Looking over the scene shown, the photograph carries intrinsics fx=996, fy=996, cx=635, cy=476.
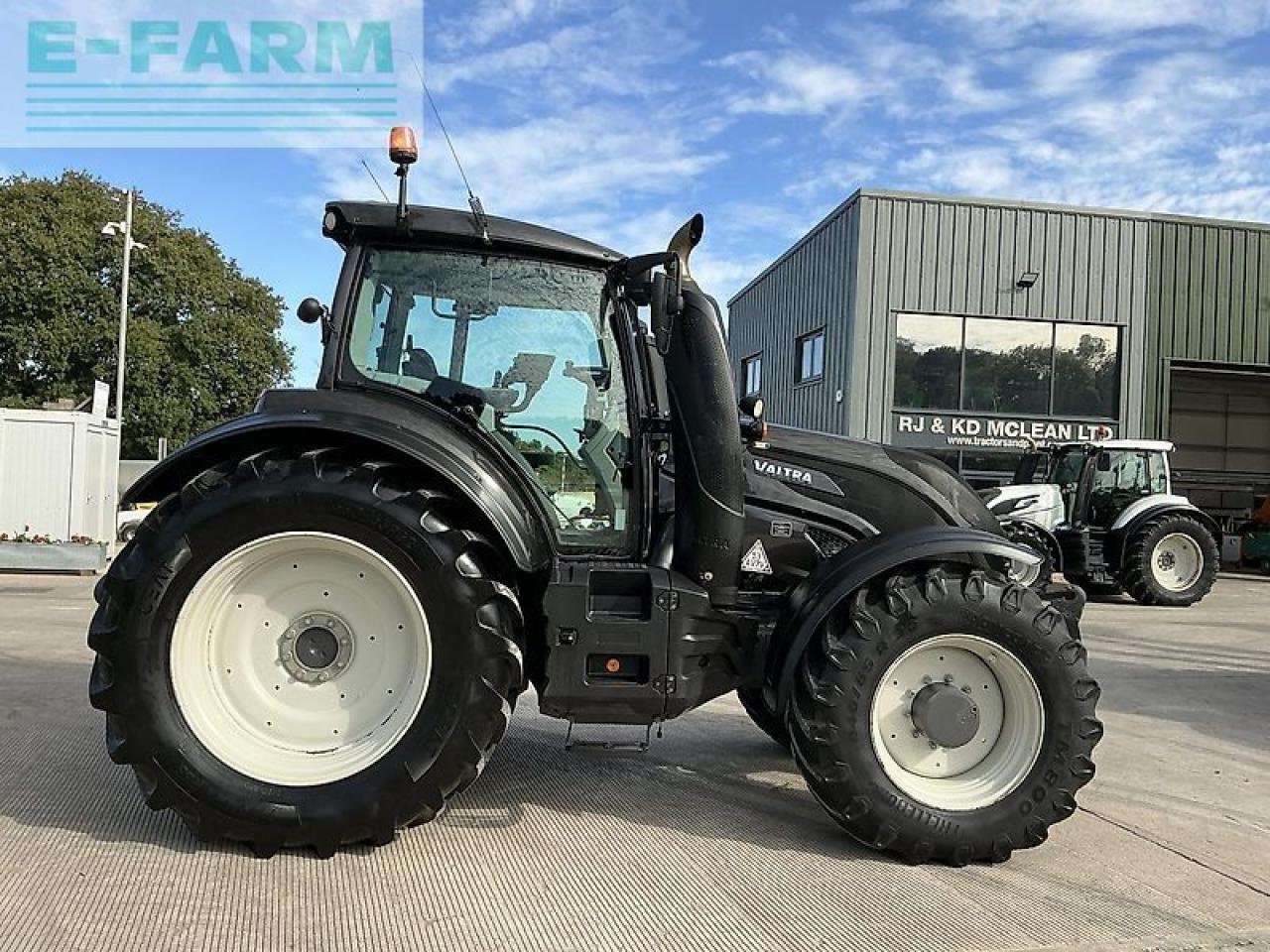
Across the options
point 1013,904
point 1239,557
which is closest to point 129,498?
point 1013,904

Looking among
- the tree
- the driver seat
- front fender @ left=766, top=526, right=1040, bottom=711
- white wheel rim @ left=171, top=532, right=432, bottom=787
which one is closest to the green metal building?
front fender @ left=766, top=526, right=1040, bottom=711

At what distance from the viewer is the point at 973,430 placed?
59.4ft

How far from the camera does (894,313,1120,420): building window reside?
708 inches

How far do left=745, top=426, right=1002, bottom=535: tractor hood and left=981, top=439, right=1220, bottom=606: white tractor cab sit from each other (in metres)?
9.02

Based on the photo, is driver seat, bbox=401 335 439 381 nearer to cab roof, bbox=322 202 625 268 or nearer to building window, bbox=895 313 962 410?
cab roof, bbox=322 202 625 268

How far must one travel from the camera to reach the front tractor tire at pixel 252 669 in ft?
11.1

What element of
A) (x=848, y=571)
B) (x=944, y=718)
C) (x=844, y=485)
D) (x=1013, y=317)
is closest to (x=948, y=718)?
(x=944, y=718)

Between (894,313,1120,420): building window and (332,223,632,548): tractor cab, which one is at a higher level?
(894,313,1120,420): building window

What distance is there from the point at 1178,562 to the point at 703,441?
12210mm

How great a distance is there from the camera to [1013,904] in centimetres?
325

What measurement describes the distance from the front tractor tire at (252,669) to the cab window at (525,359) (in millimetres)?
427

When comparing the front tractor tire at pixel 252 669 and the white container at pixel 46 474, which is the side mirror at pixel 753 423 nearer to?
the front tractor tire at pixel 252 669

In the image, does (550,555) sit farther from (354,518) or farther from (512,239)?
(512,239)

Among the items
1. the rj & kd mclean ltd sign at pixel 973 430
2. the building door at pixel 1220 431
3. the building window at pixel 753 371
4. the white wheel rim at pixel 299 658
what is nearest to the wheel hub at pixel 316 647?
the white wheel rim at pixel 299 658
